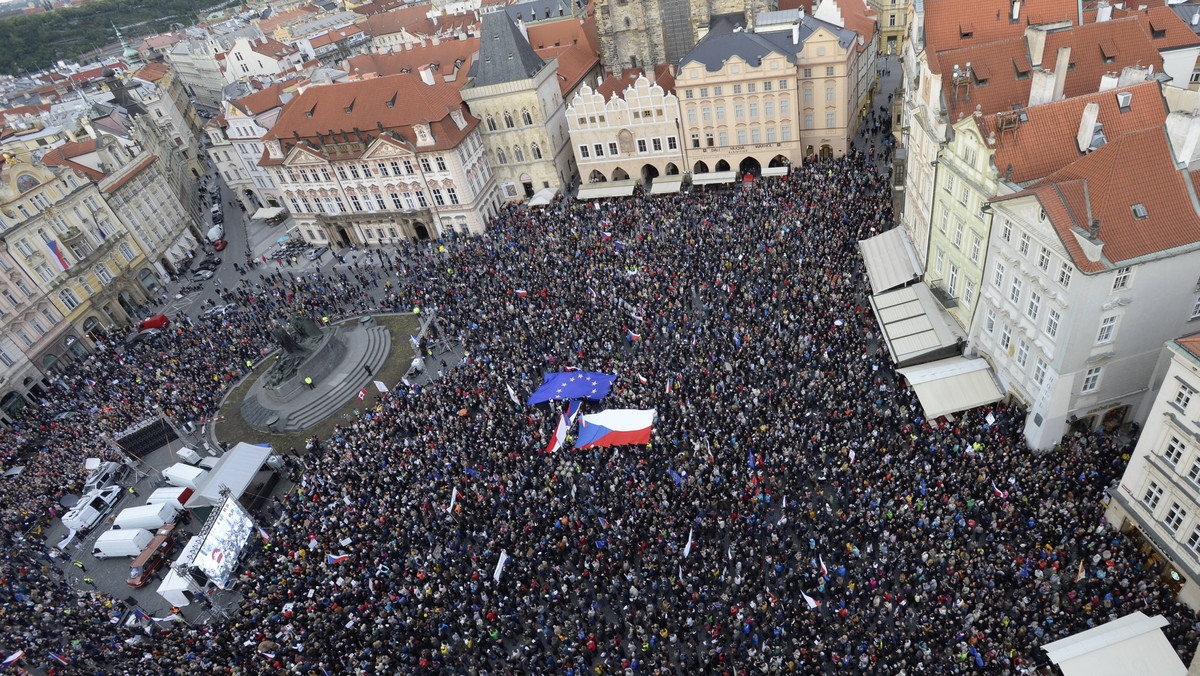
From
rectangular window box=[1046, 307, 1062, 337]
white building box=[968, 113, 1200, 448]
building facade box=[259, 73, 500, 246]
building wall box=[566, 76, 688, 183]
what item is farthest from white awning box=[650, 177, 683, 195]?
rectangular window box=[1046, 307, 1062, 337]

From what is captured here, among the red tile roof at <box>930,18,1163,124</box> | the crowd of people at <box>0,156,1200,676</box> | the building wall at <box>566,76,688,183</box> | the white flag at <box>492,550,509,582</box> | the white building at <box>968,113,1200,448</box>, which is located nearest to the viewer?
the crowd of people at <box>0,156,1200,676</box>

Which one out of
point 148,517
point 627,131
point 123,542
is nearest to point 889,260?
point 627,131

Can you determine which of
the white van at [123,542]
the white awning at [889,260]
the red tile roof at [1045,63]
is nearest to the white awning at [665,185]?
the white awning at [889,260]

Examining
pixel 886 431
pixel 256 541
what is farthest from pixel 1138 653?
pixel 256 541

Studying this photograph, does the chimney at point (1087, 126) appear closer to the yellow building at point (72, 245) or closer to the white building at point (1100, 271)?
the white building at point (1100, 271)

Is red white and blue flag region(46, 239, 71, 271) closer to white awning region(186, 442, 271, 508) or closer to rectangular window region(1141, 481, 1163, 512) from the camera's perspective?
white awning region(186, 442, 271, 508)

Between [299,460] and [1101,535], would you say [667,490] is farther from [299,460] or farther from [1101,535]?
[299,460]
